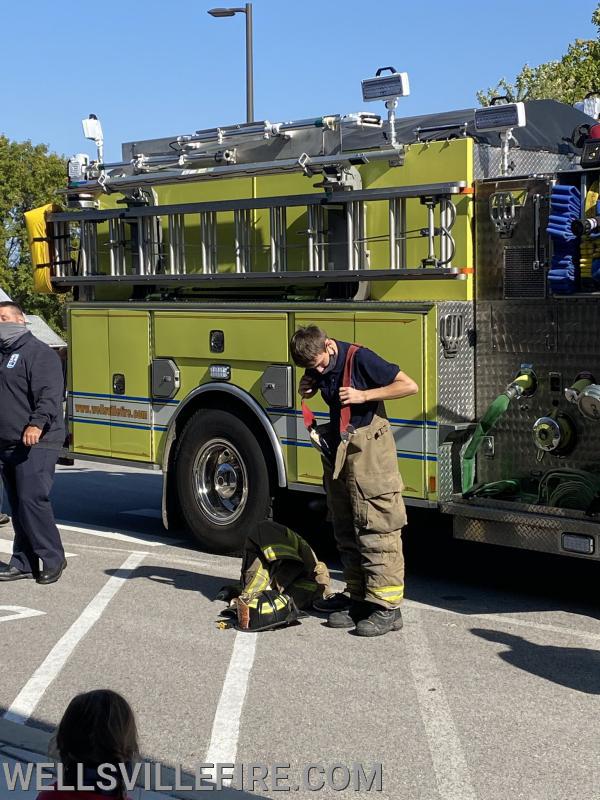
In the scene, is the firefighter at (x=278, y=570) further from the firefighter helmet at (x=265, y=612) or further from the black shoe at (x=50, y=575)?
the black shoe at (x=50, y=575)

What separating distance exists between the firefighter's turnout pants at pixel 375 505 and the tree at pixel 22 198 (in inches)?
1315

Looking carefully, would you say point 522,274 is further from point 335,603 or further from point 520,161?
point 335,603

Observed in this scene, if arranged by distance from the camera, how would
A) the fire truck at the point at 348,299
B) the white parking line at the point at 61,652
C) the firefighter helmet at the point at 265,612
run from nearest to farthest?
the white parking line at the point at 61,652 < the firefighter helmet at the point at 265,612 < the fire truck at the point at 348,299

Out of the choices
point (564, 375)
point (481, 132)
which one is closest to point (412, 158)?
point (481, 132)

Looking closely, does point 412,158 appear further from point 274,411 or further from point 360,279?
point 274,411

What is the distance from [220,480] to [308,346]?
8.40ft

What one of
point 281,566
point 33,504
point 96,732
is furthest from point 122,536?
point 96,732

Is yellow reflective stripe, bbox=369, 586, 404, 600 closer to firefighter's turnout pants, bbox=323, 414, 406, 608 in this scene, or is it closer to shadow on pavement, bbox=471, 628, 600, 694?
firefighter's turnout pants, bbox=323, 414, 406, 608

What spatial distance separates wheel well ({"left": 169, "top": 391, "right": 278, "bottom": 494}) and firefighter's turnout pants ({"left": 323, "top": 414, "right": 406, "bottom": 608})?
69.0 inches

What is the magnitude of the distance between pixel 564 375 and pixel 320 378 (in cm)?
149

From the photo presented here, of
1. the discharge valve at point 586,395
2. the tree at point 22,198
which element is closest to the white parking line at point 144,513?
the discharge valve at point 586,395

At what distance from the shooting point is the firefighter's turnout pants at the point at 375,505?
22.6 ft

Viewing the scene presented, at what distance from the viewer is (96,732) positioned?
2.89m

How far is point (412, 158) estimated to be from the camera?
308 inches
